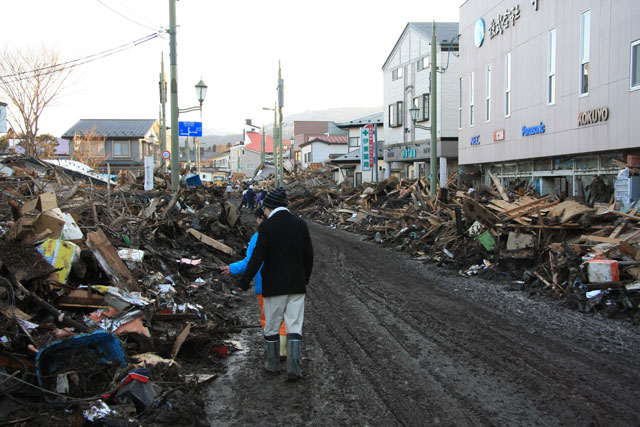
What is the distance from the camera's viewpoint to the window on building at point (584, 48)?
14.6 metres

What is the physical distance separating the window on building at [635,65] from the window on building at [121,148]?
178ft

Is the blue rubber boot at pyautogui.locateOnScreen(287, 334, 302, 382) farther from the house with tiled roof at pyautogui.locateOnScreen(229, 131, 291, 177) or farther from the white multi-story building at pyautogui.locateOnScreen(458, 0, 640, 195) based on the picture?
the house with tiled roof at pyautogui.locateOnScreen(229, 131, 291, 177)

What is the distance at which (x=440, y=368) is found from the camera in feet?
19.4

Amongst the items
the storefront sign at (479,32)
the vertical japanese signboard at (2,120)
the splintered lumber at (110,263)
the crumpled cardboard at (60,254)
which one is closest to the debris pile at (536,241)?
the storefront sign at (479,32)

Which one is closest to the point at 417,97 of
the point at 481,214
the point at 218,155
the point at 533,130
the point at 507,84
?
the point at 507,84

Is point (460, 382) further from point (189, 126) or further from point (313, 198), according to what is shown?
point (313, 198)

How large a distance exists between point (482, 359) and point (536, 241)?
265 inches

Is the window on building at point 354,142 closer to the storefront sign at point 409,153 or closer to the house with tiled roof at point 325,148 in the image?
the house with tiled roof at point 325,148

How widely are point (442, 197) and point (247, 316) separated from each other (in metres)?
12.7

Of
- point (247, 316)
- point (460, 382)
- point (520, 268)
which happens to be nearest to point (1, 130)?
point (247, 316)

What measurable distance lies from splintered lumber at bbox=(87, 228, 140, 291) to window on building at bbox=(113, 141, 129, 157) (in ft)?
177

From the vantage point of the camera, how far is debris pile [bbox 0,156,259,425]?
15.3 ft

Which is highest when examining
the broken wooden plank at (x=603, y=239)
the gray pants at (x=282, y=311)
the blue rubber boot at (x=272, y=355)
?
the broken wooden plank at (x=603, y=239)

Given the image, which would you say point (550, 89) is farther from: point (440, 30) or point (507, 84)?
point (440, 30)
